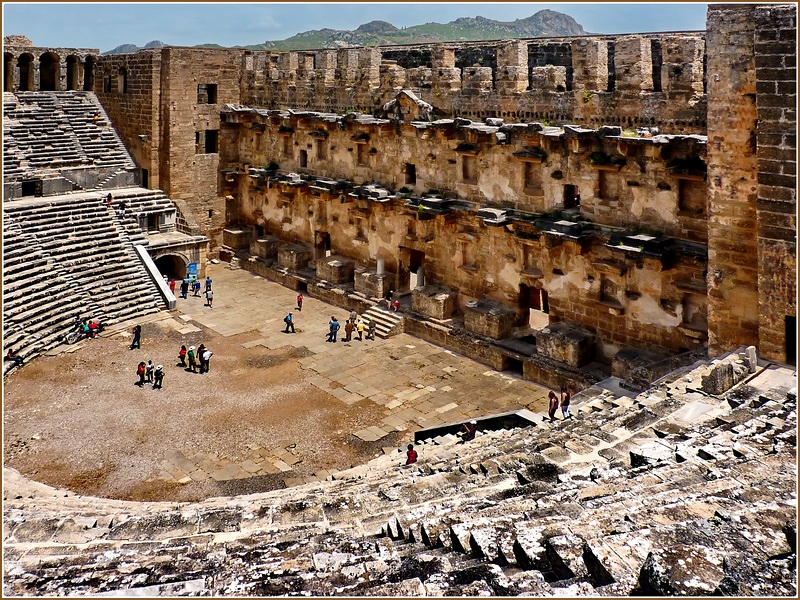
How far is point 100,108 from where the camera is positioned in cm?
2797

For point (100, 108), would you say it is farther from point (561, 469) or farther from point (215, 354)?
point (561, 469)

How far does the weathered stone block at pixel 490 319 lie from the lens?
Result: 59.4 feet

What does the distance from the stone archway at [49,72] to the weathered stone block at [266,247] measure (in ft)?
32.9

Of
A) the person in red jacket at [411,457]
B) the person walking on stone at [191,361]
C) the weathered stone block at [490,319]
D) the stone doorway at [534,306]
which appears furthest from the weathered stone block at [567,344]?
the person walking on stone at [191,361]

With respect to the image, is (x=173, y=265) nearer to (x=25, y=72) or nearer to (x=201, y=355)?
(x=201, y=355)

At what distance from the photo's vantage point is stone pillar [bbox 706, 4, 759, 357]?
12.0m

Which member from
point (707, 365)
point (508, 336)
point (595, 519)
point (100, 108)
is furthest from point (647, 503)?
point (100, 108)

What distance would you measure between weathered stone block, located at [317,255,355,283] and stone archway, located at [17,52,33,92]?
1361 cm

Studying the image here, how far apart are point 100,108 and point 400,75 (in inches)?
522

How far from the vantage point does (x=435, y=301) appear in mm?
19516

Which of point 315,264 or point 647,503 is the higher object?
point 315,264

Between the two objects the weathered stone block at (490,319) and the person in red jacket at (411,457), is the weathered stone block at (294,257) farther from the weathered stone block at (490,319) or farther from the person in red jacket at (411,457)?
the person in red jacket at (411,457)

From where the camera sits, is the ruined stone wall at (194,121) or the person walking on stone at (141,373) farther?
the ruined stone wall at (194,121)

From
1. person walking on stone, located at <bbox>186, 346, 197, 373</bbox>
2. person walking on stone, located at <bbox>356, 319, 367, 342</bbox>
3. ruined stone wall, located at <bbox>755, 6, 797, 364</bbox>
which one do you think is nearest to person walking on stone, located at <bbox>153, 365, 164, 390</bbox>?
person walking on stone, located at <bbox>186, 346, 197, 373</bbox>
